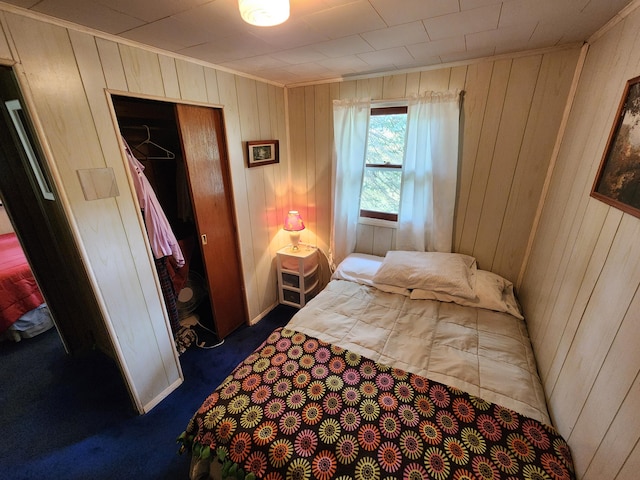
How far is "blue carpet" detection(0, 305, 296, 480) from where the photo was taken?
58.7 inches

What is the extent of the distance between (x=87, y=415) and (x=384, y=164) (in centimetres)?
291

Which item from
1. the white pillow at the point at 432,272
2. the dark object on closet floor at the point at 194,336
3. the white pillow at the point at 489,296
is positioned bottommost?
the dark object on closet floor at the point at 194,336

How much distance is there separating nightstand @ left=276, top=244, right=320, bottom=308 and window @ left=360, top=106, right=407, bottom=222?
0.73 m

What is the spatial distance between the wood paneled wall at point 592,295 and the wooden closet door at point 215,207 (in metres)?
2.23

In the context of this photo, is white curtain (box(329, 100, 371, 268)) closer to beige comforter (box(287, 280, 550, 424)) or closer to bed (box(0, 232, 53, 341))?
beige comforter (box(287, 280, 550, 424))

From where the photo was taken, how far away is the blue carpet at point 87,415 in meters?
1.49

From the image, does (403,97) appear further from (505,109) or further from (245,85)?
(245,85)

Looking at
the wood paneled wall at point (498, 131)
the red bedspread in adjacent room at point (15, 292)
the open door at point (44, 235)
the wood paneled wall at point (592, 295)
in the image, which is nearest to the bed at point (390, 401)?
the wood paneled wall at point (592, 295)

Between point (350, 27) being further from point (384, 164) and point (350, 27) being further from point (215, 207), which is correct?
point (215, 207)

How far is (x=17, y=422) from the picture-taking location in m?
1.73

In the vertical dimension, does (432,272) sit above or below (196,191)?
below

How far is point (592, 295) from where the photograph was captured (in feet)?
3.31

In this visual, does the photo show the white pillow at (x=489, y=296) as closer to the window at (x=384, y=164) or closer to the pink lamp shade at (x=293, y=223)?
the window at (x=384, y=164)

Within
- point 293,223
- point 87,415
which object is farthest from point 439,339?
point 87,415
